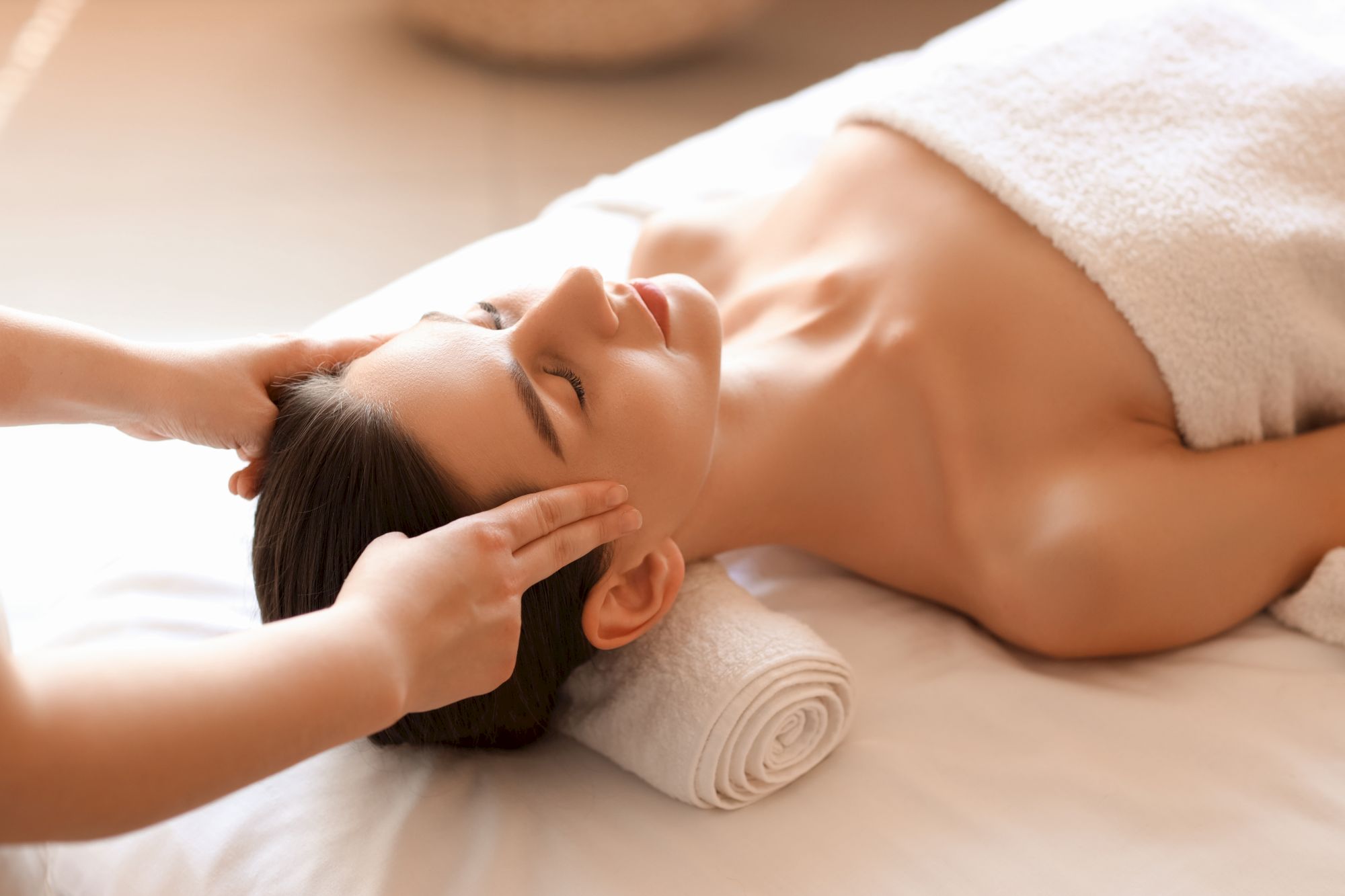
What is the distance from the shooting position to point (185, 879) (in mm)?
1059

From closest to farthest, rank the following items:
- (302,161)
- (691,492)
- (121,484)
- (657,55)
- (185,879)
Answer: (185,879), (691,492), (121,484), (302,161), (657,55)

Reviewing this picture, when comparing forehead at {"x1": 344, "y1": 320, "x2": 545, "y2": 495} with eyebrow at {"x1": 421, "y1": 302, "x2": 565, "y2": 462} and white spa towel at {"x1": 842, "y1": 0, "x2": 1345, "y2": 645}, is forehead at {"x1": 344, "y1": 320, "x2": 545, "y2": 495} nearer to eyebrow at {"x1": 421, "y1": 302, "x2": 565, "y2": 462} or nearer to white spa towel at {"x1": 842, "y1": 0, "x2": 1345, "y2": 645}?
eyebrow at {"x1": 421, "y1": 302, "x2": 565, "y2": 462}

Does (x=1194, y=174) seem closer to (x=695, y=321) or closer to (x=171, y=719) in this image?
(x=695, y=321)

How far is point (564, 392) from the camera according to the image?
3.56ft

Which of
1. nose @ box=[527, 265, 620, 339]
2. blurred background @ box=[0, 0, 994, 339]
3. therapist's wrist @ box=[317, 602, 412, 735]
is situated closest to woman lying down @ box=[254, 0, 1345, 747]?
nose @ box=[527, 265, 620, 339]

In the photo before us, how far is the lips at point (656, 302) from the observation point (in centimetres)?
119

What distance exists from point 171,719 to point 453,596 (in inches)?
8.7

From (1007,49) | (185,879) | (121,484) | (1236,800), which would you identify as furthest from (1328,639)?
(121,484)

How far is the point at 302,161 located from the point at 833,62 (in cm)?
163

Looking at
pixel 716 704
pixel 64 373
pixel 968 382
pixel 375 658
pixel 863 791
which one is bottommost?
pixel 863 791

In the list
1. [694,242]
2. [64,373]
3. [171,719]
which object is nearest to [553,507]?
[171,719]

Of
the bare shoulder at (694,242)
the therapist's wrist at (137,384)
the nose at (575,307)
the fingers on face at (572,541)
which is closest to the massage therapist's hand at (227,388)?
the therapist's wrist at (137,384)

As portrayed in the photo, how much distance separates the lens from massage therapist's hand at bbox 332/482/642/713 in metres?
0.84

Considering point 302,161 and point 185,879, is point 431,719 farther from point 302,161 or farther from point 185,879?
point 302,161
